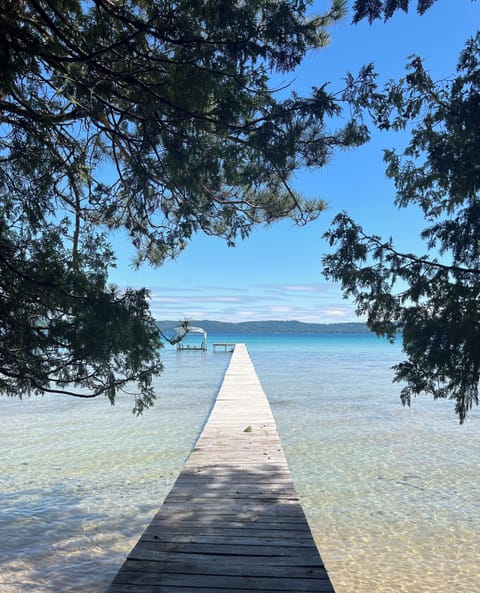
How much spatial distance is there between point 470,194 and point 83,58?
→ 8.85 feet

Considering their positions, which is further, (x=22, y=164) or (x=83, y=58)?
(x=22, y=164)

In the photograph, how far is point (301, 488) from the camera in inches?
205

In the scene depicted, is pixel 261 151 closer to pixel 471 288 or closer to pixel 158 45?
pixel 158 45

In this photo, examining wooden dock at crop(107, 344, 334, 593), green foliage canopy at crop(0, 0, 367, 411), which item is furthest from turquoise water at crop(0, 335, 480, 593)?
green foliage canopy at crop(0, 0, 367, 411)

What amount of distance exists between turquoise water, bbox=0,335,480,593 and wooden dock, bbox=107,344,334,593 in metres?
0.52

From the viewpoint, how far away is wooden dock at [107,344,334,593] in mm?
2398

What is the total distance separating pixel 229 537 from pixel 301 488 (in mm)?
2434

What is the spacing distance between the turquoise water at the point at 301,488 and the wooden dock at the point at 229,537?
20.5 inches

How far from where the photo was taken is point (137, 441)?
293 inches

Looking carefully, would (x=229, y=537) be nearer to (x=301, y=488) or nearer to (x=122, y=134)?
(x=301, y=488)

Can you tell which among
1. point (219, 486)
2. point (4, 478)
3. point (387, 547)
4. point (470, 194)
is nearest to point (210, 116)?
point (470, 194)

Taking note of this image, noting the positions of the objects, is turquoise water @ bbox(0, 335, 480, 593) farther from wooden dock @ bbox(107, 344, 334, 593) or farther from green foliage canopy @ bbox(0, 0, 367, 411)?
green foliage canopy @ bbox(0, 0, 367, 411)

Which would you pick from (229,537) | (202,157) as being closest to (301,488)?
(229,537)

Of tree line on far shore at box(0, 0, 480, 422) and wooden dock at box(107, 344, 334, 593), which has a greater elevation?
tree line on far shore at box(0, 0, 480, 422)
